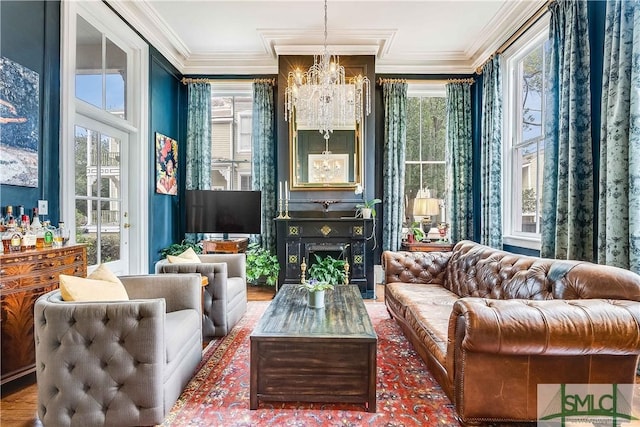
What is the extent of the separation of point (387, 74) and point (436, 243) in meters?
2.70

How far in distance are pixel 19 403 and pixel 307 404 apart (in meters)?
1.76

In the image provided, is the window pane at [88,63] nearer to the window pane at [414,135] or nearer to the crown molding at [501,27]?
the window pane at [414,135]

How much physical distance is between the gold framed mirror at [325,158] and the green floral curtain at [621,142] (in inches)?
111

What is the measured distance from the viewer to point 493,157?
14.1 feet

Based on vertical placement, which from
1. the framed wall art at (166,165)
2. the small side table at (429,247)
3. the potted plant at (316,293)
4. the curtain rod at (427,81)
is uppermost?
the curtain rod at (427,81)

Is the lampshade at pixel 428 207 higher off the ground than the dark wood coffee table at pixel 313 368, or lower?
higher

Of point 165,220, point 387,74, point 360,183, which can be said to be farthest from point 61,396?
point 387,74

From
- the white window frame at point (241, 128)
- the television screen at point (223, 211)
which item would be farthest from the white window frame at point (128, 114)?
the white window frame at point (241, 128)

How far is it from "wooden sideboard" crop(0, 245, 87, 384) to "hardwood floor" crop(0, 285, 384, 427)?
10 centimetres

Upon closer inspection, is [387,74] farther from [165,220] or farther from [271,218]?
[165,220]

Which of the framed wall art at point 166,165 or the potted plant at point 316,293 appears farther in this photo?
the framed wall art at point 166,165

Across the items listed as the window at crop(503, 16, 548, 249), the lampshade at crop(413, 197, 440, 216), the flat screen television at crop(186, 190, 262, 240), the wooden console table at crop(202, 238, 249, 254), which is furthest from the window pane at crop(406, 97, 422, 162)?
the wooden console table at crop(202, 238, 249, 254)

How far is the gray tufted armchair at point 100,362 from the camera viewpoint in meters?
1.69

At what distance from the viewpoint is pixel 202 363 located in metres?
2.57
